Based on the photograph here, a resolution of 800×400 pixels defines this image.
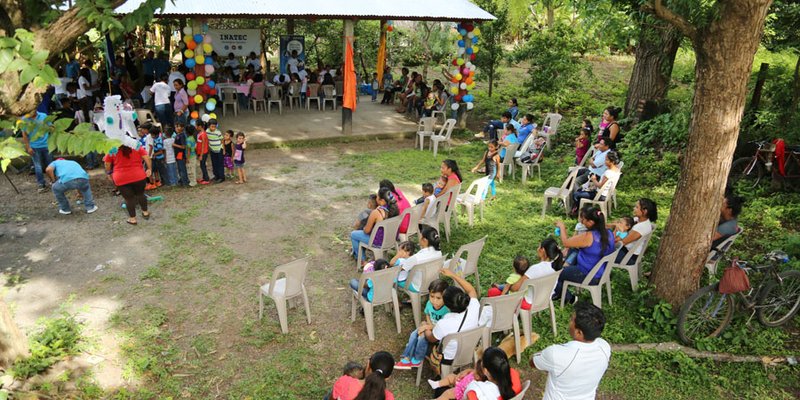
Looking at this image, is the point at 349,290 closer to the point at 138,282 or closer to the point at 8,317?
the point at 138,282

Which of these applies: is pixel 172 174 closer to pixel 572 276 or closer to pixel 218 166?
pixel 218 166

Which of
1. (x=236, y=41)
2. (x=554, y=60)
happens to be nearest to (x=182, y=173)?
(x=236, y=41)

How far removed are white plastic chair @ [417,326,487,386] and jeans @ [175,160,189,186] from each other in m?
6.34

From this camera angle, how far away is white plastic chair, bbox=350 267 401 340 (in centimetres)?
529

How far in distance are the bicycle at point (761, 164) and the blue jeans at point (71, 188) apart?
9306 millimetres

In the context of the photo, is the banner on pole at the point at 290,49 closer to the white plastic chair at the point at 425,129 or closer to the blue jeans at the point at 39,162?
the white plastic chair at the point at 425,129

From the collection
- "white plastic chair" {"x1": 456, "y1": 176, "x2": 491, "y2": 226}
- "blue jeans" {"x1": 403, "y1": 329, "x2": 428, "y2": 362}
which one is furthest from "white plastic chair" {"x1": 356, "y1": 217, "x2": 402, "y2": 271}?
"blue jeans" {"x1": 403, "y1": 329, "x2": 428, "y2": 362}

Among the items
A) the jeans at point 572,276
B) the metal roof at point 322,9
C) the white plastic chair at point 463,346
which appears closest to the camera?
the white plastic chair at point 463,346

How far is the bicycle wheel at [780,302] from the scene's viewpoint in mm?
5508

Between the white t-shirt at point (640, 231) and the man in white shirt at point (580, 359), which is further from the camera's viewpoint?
the white t-shirt at point (640, 231)

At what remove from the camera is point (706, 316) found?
551 centimetres

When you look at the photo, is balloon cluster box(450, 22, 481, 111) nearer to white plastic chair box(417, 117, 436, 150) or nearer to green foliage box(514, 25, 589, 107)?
white plastic chair box(417, 117, 436, 150)

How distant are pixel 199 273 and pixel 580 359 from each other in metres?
4.63

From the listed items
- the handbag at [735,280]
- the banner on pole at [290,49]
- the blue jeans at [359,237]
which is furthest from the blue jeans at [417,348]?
the banner on pole at [290,49]
